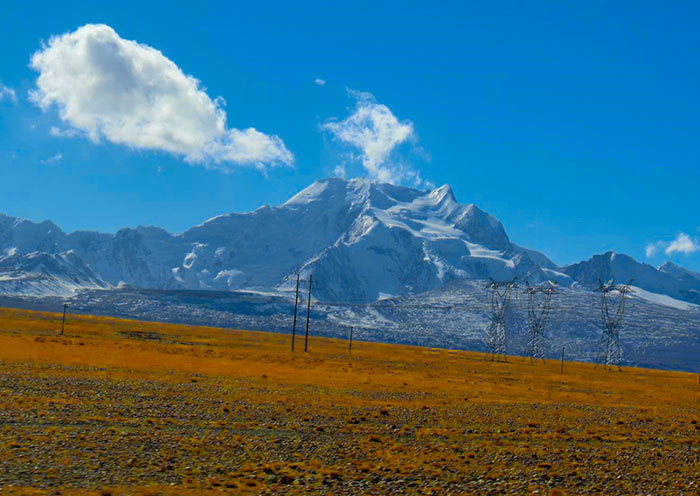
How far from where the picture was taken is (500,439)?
36344 mm

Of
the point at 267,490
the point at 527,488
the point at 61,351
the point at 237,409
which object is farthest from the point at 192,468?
the point at 61,351

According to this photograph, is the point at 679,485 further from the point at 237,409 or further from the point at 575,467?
the point at 237,409

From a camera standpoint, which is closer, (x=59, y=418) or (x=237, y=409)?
(x=59, y=418)

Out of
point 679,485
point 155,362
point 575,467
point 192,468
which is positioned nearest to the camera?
point 192,468

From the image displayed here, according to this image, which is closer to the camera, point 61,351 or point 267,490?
point 267,490

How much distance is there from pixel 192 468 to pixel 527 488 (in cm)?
1258

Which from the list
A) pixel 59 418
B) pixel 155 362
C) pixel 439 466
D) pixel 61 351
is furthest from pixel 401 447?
pixel 61 351

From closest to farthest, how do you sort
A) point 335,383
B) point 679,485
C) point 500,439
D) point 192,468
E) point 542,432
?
point 192,468
point 679,485
point 500,439
point 542,432
point 335,383

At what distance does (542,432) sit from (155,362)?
52.4m

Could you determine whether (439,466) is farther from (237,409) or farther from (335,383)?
(335,383)

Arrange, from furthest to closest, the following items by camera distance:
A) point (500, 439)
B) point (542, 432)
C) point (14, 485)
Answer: point (542, 432) → point (500, 439) → point (14, 485)

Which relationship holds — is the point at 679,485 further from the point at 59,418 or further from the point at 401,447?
the point at 59,418

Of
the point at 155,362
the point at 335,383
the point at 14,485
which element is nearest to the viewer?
the point at 14,485

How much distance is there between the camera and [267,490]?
22781 mm
